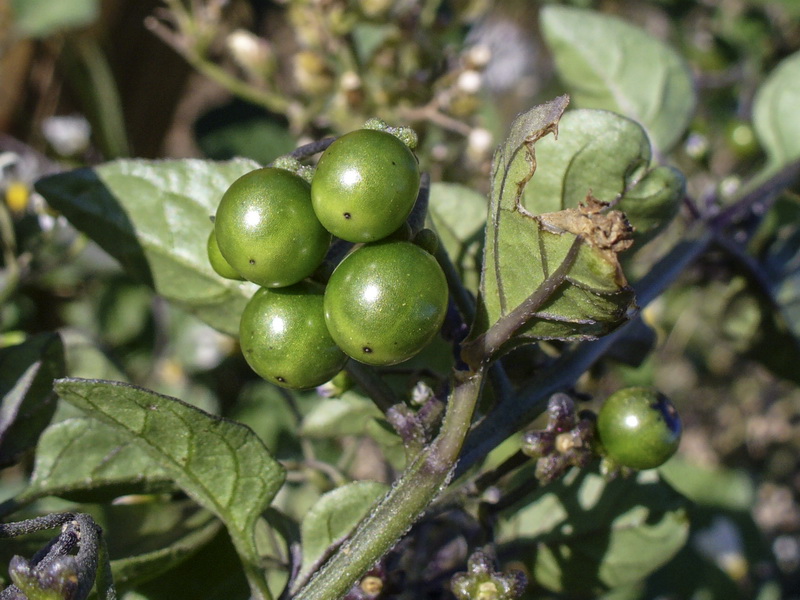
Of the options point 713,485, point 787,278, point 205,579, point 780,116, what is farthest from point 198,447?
point 713,485

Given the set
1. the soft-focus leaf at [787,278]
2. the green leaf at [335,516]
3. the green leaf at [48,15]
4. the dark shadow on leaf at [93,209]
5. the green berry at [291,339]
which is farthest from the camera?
the green leaf at [48,15]

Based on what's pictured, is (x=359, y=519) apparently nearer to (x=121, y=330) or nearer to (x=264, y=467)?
(x=264, y=467)

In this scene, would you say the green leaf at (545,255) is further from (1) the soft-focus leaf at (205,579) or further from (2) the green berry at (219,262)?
(1) the soft-focus leaf at (205,579)

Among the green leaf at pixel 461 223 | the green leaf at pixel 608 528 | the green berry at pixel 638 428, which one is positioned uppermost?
the green leaf at pixel 461 223

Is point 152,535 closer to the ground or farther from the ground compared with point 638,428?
closer to the ground

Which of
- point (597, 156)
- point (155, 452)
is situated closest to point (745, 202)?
point (597, 156)

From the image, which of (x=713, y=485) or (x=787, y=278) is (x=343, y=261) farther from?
(x=713, y=485)

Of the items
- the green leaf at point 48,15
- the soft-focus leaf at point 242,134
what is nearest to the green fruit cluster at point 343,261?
the soft-focus leaf at point 242,134
